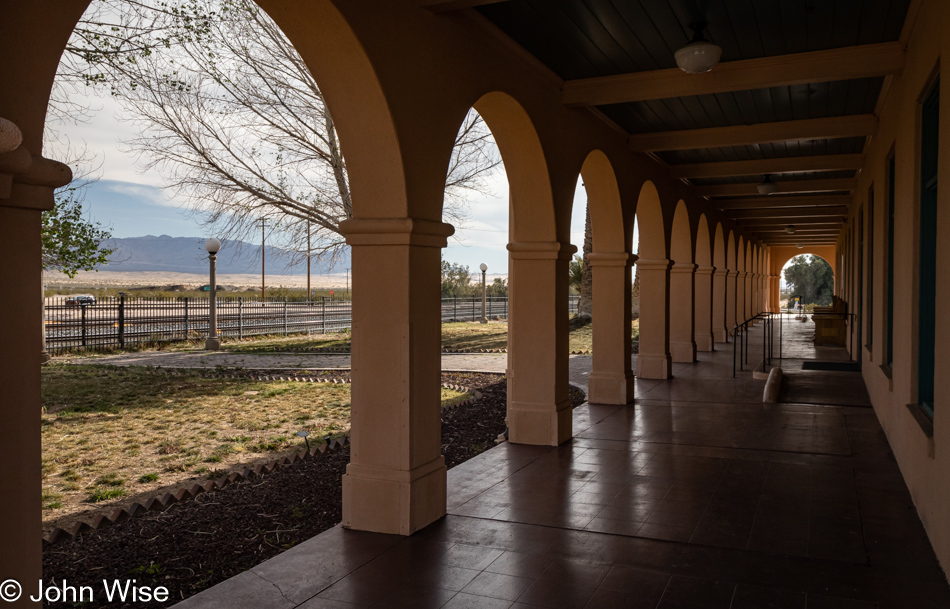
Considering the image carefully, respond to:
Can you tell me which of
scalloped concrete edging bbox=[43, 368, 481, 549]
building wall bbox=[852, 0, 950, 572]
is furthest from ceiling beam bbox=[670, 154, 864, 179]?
scalloped concrete edging bbox=[43, 368, 481, 549]

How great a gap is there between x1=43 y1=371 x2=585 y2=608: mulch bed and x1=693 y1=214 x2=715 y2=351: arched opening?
11894mm

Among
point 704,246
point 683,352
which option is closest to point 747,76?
point 683,352

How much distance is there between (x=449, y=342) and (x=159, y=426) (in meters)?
12.8

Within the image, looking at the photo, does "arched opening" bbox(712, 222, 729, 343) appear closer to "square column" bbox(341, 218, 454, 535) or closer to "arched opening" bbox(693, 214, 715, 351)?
"arched opening" bbox(693, 214, 715, 351)

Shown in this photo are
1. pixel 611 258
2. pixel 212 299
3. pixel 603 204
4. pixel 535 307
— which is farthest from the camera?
pixel 212 299

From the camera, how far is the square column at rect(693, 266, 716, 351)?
16656 mm

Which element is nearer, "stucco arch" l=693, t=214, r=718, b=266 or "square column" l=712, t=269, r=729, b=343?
"stucco arch" l=693, t=214, r=718, b=266

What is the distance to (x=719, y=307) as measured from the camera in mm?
18922

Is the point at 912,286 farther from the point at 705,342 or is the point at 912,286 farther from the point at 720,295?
the point at 720,295

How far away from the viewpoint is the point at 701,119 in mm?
8594

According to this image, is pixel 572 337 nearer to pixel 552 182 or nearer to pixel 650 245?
pixel 650 245

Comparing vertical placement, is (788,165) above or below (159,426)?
above

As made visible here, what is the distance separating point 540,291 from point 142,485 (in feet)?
12.9

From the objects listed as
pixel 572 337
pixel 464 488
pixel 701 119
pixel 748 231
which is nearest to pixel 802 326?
pixel 748 231
